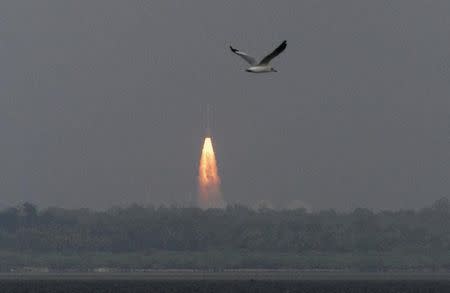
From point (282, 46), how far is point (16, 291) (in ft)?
288

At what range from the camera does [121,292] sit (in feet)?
655

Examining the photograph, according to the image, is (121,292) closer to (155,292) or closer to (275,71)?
(155,292)

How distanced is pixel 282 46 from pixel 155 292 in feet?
277

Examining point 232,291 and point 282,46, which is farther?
point 232,291

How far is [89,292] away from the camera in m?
198

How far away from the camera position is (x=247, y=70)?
121438 mm

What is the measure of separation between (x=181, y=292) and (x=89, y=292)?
32.9 feet

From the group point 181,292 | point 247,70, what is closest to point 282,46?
point 247,70

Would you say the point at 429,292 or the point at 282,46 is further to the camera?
the point at 429,292

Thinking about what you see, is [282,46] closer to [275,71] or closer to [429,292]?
[275,71]

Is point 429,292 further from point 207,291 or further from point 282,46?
point 282,46

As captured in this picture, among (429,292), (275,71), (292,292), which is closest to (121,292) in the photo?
(292,292)

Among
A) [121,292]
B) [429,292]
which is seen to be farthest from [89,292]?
[429,292]

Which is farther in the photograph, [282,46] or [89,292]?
[89,292]
